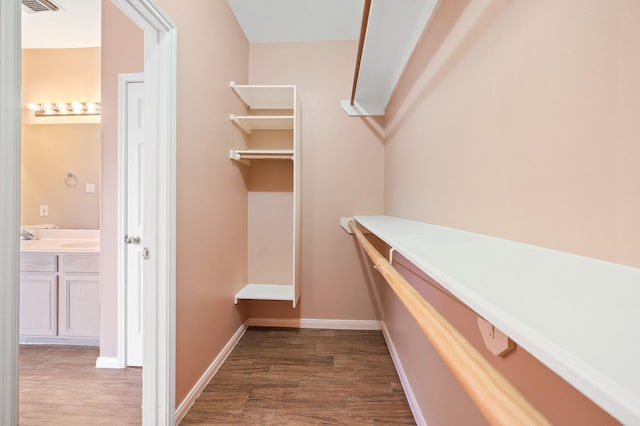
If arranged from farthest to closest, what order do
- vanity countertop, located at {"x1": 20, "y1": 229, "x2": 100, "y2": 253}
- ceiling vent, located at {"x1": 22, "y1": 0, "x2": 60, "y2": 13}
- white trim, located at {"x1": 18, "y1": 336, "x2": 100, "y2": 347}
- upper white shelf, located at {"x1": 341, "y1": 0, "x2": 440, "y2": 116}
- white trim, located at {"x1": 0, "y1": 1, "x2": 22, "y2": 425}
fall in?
vanity countertop, located at {"x1": 20, "y1": 229, "x2": 100, "y2": 253} → white trim, located at {"x1": 18, "y1": 336, "x2": 100, "y2": 347} → ceiling vent, located at {"x1": 22, "y1": 0, "x2": 60, "y2": 13} → upper white shelf, located at {"x1": 341, "y1": 0, "x2": 440, "y2": 116} → white trim, located at {"x1": 0, "y1": 1, "x2": 22, "y2": 425}

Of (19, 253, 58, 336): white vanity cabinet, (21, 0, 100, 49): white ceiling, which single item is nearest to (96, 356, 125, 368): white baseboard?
(19, 253, 58, 336): white vanity cabinet

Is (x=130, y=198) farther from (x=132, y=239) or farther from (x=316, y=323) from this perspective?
(x=316, y=323)

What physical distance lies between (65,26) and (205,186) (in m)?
2.12

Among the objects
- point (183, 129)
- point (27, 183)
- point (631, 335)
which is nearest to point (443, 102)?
point (631, 335)

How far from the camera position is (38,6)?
216cm

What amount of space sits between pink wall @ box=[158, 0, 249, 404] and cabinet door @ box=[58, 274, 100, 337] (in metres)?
1.10

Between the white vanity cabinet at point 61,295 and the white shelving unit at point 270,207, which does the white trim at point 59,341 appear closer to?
the white vanity cabinet at point 61,295

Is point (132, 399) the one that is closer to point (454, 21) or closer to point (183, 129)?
point (183, 129)

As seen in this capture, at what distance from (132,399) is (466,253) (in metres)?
2.15

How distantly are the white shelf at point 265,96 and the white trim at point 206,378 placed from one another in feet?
6.73

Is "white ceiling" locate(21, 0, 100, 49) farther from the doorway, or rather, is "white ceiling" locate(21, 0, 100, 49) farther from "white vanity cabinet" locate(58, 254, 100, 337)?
"white vanity cabinet" locate(58, 254, 100, 337)

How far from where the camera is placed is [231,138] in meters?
2.24

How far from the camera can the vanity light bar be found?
2.73 m

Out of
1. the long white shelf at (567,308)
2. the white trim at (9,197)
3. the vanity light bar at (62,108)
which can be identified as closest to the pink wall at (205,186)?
the white trim at (9,197)
